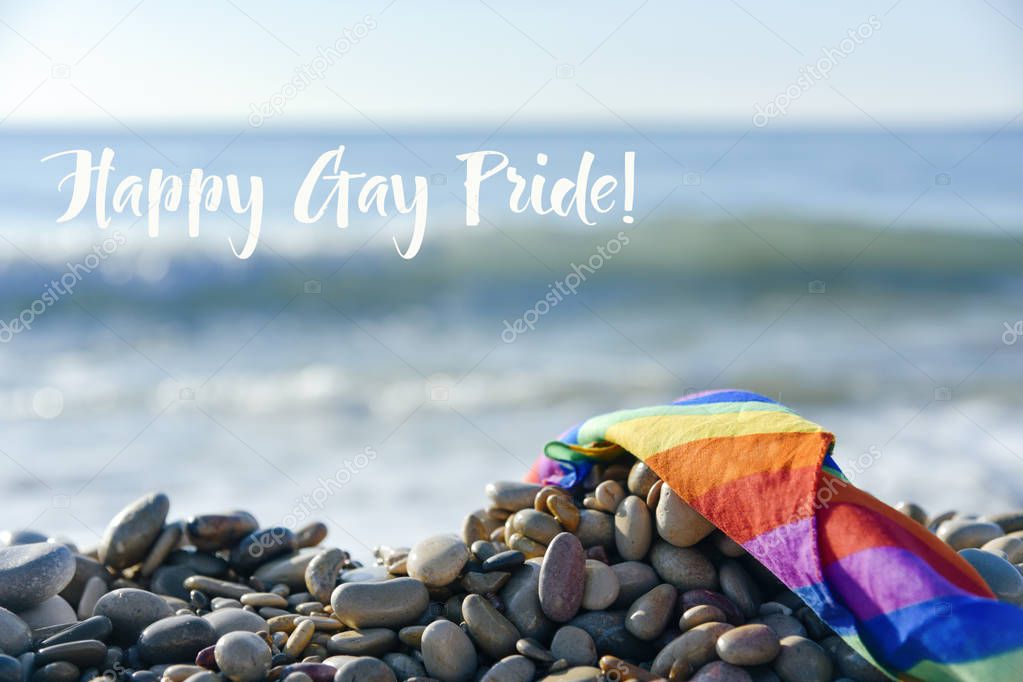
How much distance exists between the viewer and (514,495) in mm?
3293

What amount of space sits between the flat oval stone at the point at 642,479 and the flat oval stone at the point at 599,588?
0.30 m

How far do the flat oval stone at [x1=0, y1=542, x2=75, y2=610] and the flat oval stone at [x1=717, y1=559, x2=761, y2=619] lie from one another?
6.66 ft

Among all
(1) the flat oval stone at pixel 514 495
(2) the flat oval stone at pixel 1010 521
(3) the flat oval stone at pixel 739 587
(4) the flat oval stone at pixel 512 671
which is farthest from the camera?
(2) the flat oval stone at pixel 1010 521

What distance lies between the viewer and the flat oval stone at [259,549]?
141 inches

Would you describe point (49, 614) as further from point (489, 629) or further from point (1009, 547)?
point (1009, 547)

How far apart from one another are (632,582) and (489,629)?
45 cm

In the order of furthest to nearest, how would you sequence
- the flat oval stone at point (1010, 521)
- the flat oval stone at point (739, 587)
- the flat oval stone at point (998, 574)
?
the flat oval stone at point (1010, 521) → the flat oval stone at point (739, 587) → the flat oval stone at point (998, 574)

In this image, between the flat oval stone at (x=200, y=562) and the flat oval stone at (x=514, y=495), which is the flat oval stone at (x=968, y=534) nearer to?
the flat oval stone at (x=514, y=495)

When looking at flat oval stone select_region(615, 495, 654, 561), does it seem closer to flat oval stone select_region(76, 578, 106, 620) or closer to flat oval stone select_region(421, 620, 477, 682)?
flat oval stone select_region(421, 620, 477, 682)

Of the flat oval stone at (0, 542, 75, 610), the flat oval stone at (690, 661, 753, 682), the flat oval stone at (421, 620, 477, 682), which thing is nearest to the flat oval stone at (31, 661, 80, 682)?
the flat oval stone at (0, 542, 75, 610)

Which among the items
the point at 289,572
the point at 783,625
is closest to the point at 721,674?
the point at 783,625

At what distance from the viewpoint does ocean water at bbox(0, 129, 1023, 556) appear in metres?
6.43

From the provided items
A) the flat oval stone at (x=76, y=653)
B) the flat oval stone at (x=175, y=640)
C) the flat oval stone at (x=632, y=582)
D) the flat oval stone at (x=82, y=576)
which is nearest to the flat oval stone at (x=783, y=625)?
the flat oval stone at (x=632, y=582)

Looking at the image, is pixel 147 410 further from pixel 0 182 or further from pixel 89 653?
pixel 0 182
